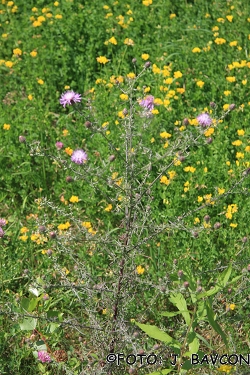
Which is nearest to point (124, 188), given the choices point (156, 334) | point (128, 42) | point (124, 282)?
point (124, 282)

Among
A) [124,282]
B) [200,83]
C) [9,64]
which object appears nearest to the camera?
[124,282]

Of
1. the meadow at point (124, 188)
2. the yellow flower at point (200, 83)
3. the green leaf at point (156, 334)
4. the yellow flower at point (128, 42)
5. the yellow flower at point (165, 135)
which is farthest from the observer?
the yellow flower at point (128, 42)

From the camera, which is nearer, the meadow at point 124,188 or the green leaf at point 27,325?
the meadow at point 124,188

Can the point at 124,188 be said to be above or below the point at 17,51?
above

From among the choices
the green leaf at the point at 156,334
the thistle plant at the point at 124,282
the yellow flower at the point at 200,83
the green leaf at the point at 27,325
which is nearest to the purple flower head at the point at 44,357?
the thistle plant at the point at 124,282

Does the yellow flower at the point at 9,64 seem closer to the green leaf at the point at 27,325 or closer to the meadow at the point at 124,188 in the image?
the meadow at the point at 124,188

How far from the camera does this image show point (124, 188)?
2.54m

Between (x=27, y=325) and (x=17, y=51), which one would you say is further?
(x=17, y=51)

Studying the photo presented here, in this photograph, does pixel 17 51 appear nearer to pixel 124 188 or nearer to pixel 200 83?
pixel 200 83

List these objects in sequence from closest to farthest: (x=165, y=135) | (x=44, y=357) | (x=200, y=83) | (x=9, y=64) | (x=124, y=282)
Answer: (x=124, y=282) → (x=44, y=357) → (x=165, y=135) → (x=200, y=83) → (x=9, y=64)

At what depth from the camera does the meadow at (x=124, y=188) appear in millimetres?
2619

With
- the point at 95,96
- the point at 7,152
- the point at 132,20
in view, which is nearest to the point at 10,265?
the point at 7,152

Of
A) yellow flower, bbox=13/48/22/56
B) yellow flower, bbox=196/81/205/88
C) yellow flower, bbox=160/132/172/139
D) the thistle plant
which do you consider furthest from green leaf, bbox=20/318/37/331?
yellow flower, bbox=13/48/22/56

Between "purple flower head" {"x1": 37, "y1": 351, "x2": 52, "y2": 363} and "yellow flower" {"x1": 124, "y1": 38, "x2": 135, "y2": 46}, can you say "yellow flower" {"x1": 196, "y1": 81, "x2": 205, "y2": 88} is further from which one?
"purple flower head" {"x1": 37, "y1": 351, "x2": 52, "y2": 363}
